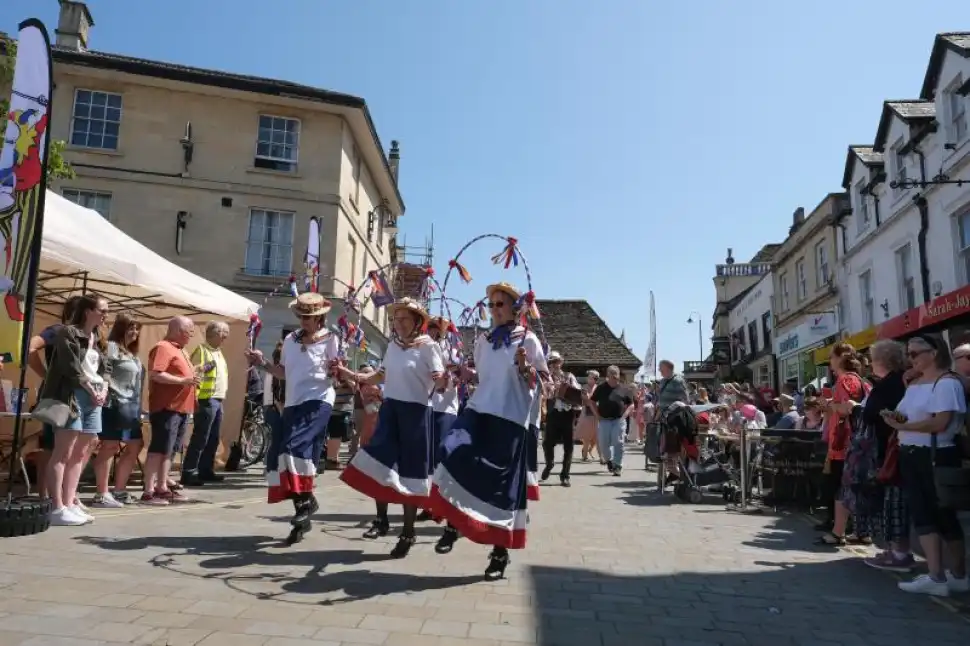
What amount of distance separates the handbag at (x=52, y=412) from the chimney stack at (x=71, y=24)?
22164 mm

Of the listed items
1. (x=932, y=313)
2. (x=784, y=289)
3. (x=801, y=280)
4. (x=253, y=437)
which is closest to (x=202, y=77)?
(x=253, y=437)

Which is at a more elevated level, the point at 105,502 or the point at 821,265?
the point at 821,265

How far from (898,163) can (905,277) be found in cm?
329

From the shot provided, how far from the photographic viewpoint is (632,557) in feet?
16.8

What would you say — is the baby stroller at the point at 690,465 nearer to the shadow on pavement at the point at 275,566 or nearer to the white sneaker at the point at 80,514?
the shadow on pavement at the point at 275,566

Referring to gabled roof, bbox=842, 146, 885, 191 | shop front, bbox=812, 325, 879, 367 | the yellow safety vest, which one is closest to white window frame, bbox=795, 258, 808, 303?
gabled roof, bbox=842, 146, 885, 191

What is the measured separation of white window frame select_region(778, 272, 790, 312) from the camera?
29558 mm

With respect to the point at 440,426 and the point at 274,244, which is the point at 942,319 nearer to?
the point at 440,426

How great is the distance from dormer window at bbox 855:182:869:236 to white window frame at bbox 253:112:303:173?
721 inches

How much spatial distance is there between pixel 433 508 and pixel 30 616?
218 centimetres

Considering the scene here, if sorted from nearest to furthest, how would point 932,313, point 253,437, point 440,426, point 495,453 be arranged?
point 495,453, point 440,426, point 253,437, point 932,313

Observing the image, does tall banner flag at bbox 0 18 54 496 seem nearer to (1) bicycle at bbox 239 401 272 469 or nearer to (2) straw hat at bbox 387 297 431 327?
(2) straw hat at bbox 387 297 431 327

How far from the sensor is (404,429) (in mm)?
5031

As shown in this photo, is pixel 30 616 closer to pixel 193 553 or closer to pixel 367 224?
pixel 193 553
